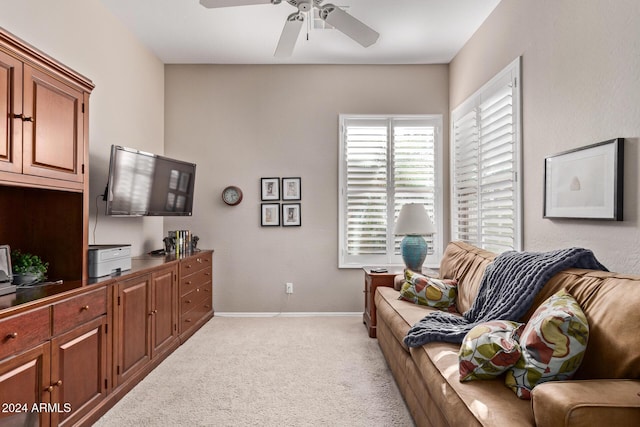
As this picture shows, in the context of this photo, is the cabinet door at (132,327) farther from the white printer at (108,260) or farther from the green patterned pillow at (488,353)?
the green patterned pillow at (488,353)

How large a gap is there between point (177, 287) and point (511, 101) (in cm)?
324

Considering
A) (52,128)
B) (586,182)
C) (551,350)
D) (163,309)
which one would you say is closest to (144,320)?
(163,309)

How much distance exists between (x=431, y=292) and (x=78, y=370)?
7.82ft

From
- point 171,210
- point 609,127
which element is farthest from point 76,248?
point 609,127

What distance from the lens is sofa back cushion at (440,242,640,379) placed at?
146 cm

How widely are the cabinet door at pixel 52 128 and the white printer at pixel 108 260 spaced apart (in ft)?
1.56

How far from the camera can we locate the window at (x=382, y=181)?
4914 millimetres

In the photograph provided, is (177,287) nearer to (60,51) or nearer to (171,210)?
(171,210)

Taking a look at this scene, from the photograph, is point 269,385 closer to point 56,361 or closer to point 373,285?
point 56,361

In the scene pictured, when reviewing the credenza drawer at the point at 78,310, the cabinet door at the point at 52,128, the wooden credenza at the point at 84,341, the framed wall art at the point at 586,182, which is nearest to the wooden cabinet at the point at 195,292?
the wooden credenza at the point at 84,341

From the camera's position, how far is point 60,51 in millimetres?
2994

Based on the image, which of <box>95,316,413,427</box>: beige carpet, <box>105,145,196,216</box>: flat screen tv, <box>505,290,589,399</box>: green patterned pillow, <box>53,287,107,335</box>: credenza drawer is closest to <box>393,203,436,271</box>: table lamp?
<box>95,316,413,427</box>: beige carpet

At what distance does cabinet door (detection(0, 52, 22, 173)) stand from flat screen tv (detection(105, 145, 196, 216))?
1.23 metres

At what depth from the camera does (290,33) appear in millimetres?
2906
